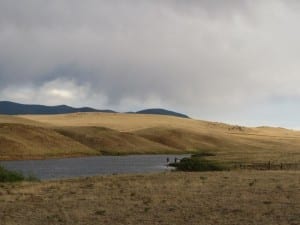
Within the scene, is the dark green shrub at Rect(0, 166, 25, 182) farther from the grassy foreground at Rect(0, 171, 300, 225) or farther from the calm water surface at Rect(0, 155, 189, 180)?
the calm water surface at Rect(0, 155, 189, 180)

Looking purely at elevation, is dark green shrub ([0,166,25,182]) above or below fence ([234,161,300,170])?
below

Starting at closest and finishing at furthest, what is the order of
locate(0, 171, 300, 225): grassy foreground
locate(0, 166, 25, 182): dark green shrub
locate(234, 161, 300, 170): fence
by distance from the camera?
locate(0, 171, 300, 225): grassy foreground < locate(0, 166, 25, 182): dark green shrub < locate(234, 161, 300, 170): fence

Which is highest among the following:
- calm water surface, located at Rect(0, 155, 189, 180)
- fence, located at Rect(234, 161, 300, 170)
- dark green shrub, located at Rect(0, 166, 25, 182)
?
fence, located at Rect(234, 161, 300, 170)

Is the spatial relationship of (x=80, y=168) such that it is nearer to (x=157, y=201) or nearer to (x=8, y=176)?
(x=8, y=176)

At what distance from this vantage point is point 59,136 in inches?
6698

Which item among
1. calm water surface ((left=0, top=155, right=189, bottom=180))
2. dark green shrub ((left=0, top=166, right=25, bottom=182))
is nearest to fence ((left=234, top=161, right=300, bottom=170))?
calm water surface ((left=0, top=155, right=189, bottom=180))

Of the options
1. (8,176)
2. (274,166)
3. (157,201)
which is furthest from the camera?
(274,166)

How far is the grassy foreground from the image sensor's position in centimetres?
2692

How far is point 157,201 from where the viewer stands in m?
32.4

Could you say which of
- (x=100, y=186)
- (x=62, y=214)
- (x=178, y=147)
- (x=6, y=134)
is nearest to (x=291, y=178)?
(x=100, y=186)

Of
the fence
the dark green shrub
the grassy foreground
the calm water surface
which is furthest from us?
the calm water surface

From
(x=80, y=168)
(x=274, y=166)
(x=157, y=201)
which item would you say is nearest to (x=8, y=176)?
(x=157, y=201)

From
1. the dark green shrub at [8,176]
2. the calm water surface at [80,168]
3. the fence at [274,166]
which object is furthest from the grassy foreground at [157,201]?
the calm water surface at [80,168]

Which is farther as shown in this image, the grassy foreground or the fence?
the fence
